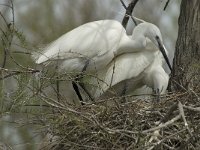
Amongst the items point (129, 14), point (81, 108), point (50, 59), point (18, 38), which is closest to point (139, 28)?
point (129, 14)

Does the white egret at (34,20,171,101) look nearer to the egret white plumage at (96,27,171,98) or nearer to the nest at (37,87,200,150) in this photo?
the egret white plumage at (96,27,171,98)

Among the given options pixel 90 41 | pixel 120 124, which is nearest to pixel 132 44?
pixel 90 41

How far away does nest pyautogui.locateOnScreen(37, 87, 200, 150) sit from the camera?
120 inches

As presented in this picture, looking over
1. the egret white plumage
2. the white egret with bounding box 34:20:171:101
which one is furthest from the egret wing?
the egret white plumage

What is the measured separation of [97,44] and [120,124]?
5.57 feet

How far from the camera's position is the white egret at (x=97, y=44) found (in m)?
5.09

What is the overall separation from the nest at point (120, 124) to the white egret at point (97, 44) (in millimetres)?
1254

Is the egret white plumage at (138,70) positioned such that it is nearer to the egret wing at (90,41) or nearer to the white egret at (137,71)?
the white egret at (137,71)

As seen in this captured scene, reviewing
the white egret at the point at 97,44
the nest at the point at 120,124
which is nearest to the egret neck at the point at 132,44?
the white egret at the point at 97,44

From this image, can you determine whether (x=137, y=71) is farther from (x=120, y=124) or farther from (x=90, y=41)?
(x=120, y=124)

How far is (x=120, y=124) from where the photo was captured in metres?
3.58

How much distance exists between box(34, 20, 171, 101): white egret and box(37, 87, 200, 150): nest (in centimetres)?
125

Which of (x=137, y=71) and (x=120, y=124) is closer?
(x=120, y=124)

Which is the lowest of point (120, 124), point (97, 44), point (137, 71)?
point (137, 71)
